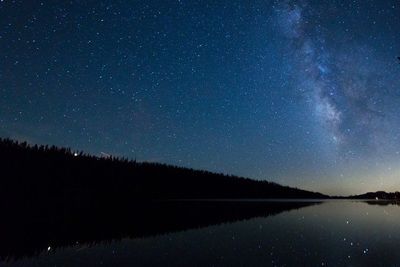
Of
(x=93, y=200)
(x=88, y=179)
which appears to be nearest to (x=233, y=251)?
(x=93, y=200)

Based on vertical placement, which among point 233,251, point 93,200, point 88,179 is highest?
point 88,179

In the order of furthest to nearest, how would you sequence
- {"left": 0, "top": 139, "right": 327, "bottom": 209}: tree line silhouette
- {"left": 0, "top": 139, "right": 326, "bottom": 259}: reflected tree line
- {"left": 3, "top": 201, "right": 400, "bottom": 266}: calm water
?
1. {"left": 0, "top": 139, "right": 327, "bottom": 209}: tree line silhouette
2. {"left": 0, "top": 139, "right": 326, "bottom": 259}: reflected tree line
3. {"left": 3, "top": 201, "right": 400, "bottom": 266}: calm water

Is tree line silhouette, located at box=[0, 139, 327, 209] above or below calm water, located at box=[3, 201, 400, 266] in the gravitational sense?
above

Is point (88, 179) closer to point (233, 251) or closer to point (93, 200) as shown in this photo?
point (93, 200)

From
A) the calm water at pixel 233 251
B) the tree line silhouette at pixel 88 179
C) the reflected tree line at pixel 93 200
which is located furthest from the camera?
the tree line silhouette at pixel 88 179

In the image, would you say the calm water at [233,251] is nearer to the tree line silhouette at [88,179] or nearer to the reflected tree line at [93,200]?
the reflected tree line at [93,200]

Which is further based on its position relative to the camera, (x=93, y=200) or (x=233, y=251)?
(x=93, y=200)

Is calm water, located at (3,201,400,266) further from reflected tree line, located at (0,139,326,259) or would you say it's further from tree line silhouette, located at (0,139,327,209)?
tree line silhouette, located at (0,139,327,209)

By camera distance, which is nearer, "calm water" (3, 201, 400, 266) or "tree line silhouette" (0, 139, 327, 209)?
"calm water" (3, 201, 400, 266)

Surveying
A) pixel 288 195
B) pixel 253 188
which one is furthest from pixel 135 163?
pixel 288 195

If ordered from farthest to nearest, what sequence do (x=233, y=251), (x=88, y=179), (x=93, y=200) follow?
(x=88, y=179), (x=93, y=200), (x=233, y=251)

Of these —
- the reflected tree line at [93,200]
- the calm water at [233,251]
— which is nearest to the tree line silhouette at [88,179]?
the reflected tree line at [93,200]

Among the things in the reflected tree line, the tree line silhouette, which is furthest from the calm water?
the tree line silhouette

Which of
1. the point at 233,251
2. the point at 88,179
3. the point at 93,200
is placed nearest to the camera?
the point at 233,251
